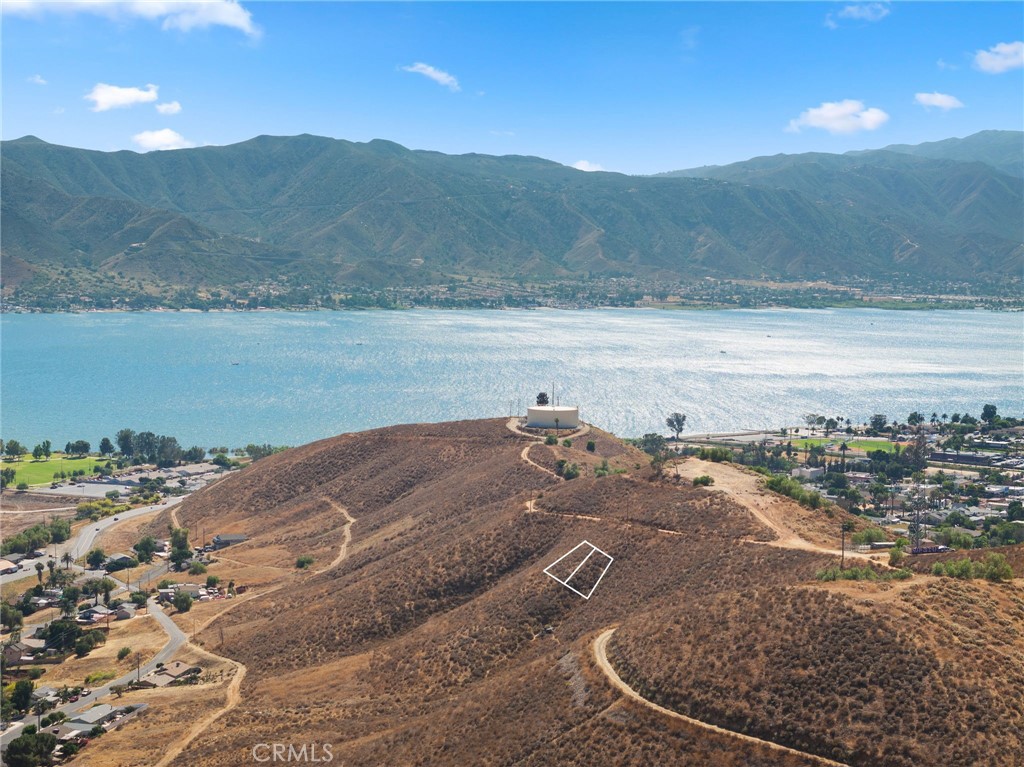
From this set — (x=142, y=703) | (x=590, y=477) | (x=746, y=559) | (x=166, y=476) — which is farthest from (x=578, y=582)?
(x=166, y=476)

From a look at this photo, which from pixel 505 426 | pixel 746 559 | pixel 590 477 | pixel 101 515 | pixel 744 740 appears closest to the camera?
pixel 744 740

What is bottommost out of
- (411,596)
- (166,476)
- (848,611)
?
(166,476)

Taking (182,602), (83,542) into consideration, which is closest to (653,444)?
(83,542)

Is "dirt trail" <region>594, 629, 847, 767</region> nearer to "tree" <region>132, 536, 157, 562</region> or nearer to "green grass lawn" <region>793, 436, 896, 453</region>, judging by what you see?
"tree" <region>132, 536, 157, 562</region>

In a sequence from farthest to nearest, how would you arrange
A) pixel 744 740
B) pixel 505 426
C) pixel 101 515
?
pixel 101 515 < pixel 505 426 < pixel 744 740

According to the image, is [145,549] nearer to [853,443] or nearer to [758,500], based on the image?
[758,500]

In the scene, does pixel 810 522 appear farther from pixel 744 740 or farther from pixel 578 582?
pixel 744 740

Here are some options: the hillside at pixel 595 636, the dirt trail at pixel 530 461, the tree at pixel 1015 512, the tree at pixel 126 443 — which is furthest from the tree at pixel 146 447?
the tree at pixel 1015 512
